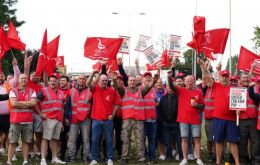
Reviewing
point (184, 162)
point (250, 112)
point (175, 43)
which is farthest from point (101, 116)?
point (175, 43)

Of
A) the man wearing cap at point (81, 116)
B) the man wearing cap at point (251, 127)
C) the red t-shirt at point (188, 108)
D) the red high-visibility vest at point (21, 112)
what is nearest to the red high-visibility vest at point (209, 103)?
the red t-shirt at point (188, 108)

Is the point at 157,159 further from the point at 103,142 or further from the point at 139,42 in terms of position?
the point at 139,42

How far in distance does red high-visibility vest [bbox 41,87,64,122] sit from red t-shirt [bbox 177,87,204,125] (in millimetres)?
2972

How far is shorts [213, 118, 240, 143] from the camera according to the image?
10.4m

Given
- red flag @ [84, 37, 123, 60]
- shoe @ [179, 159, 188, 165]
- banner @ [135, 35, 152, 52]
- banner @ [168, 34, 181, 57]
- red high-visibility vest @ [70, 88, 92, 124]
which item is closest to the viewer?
shoe @ [179, 159, 188, 165]

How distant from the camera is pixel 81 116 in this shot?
11320 mm

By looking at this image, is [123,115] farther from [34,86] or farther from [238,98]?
[238,98]

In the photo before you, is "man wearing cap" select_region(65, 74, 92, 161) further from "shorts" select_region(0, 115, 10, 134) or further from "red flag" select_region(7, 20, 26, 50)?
"red flag" select_region(7, 20, 26, 50)

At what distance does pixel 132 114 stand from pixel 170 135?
145 centimetres

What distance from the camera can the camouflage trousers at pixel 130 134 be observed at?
36.4ft

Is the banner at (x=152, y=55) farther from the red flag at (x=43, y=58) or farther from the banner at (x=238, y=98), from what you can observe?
the banner at (x=238, y=98)

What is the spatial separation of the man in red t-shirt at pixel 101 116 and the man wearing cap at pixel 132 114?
293 mm

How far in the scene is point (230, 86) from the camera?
35.1 feet

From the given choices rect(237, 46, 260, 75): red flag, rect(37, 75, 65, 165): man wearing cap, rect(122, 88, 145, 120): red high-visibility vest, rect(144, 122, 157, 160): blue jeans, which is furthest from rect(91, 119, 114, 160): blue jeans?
rect(237, 46, 260, 75): red flag
